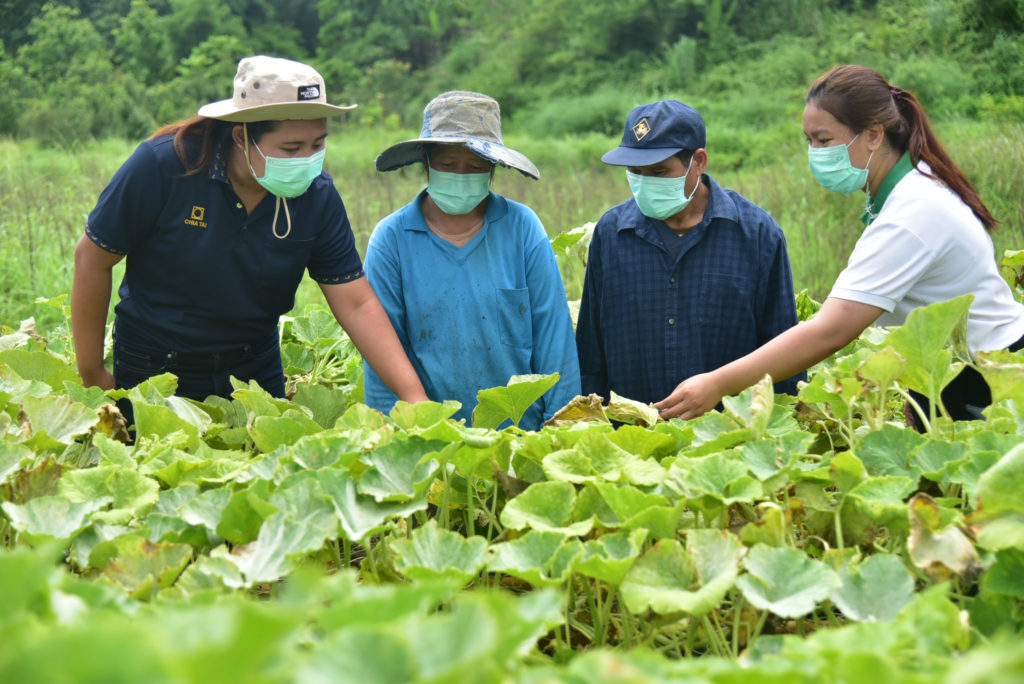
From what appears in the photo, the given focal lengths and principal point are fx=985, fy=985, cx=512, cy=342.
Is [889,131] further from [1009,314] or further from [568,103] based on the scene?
[568,103]

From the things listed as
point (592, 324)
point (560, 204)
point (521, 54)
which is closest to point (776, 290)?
point (592, 324)

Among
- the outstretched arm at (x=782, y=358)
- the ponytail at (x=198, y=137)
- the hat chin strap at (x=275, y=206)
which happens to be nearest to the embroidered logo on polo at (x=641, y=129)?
the outstretched arm at (x=782, y=358)

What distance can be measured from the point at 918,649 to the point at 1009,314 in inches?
74.1

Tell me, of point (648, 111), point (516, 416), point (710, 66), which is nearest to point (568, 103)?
point (710, 66)

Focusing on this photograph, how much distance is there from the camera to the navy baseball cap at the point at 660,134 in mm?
2885

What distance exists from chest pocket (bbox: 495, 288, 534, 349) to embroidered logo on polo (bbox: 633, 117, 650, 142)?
0.59 metres

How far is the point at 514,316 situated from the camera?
2.80m

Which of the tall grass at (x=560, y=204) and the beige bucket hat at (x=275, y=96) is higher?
the beige bucket hat at (x=275, y=96)

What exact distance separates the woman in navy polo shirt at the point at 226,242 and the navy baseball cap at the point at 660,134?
2.84 feet

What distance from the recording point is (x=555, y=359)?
9.00ft

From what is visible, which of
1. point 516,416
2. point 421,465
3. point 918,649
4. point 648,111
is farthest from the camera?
point 648,111

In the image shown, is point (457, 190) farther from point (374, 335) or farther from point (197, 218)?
point (197, 218)

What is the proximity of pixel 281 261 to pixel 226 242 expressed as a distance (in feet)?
0.50

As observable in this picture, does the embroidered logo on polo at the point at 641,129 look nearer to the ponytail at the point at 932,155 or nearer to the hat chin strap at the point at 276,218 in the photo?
the ponytail at the point at 932,155
